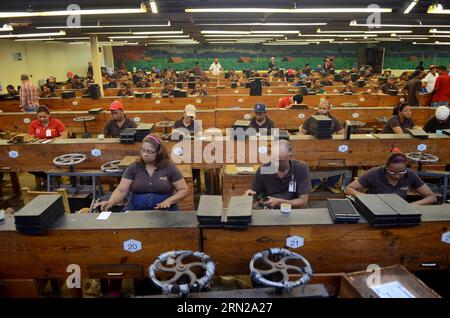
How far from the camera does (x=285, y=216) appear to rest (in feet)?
8.45

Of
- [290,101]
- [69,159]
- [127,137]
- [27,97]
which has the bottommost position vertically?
[69,159]

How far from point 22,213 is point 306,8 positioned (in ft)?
18.5

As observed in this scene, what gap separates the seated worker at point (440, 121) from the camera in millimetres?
5773

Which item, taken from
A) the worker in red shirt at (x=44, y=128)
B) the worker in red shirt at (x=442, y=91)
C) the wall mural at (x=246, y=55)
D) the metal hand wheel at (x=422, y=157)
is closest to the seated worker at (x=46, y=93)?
the worker in red shirt at (x=44, y=128)

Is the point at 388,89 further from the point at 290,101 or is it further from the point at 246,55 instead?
the point at 246,55

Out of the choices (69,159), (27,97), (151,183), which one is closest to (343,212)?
(151,183)

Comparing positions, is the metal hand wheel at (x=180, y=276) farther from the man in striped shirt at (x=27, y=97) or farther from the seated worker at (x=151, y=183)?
the man in striped shirt at (x=27, y=97)

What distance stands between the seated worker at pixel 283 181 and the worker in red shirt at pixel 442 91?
800 cm

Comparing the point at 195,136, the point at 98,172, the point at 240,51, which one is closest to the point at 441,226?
the point at 195,136

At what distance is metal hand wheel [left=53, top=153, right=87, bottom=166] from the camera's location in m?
4.71

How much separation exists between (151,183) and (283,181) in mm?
1341

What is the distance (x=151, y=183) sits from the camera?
3.48m

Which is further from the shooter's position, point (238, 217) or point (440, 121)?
point (440, 121)
